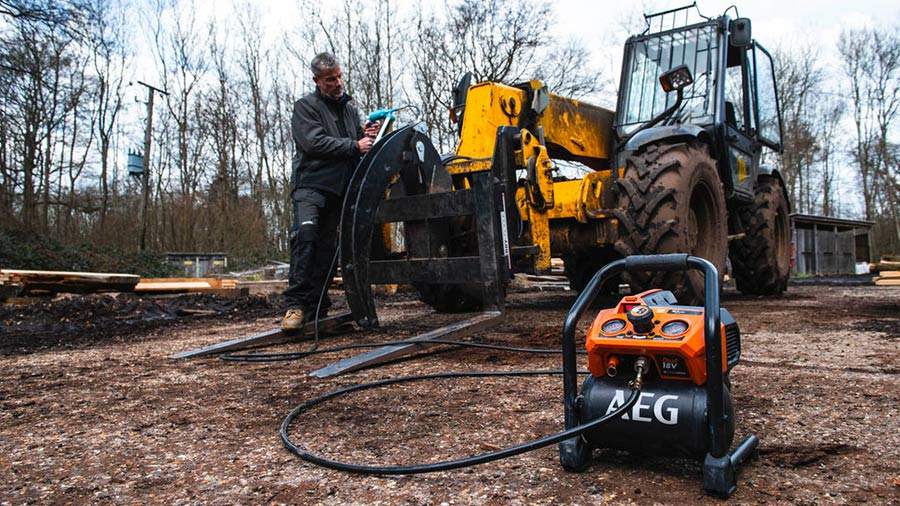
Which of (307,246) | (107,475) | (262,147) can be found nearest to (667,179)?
(307,246)

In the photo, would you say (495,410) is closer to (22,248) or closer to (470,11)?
(22,248)

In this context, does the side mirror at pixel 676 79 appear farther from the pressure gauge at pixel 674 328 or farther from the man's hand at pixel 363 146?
the pressure gauge at pixel 674 328

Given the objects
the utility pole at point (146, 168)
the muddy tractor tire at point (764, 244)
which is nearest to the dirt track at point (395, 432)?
the muddy tractor tire at point (764, 244)

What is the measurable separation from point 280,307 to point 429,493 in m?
6.98

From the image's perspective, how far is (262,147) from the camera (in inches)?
1055

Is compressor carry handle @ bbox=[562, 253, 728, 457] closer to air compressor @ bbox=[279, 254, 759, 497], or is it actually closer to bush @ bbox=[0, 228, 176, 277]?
air compressor @ bbox=[279, 254, 759, 497]

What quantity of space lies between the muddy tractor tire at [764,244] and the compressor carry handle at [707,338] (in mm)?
6359

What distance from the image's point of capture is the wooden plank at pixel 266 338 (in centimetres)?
421

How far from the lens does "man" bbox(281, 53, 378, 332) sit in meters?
4.56

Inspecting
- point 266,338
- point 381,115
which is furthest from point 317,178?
point 266,338

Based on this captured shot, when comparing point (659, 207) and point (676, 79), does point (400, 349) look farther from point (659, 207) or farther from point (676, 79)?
point (676, 79)

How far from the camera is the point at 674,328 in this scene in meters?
1.72

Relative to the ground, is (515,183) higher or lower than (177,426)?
higher

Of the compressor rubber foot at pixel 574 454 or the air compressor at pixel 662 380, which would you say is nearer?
the air compressor at pixel 662 380
